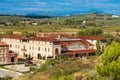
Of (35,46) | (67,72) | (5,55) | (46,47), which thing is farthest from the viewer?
(35,46)

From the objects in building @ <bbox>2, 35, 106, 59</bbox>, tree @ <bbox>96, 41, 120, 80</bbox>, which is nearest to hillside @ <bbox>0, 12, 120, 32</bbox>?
building @ <bbox>2, 35, 106, 59</bbox>

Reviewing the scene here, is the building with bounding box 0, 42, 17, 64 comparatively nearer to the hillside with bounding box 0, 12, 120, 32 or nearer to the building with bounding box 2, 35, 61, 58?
the building with bounding box 2, 35, 61, 58

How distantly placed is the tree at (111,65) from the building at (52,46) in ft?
77.7

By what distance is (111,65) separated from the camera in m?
19.4

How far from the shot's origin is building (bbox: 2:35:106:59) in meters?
44.4

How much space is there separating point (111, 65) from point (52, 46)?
2484 centimetres

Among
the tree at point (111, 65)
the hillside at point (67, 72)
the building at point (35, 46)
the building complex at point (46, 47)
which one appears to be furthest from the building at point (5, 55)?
the tree at point (111, 65)

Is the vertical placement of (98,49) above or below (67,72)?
below

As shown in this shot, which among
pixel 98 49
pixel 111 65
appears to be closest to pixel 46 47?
pixel 98 49

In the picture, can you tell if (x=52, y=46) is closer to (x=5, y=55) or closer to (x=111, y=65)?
(x=5, y=55)

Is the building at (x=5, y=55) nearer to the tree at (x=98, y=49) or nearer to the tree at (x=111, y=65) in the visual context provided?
the tree at (x=98, y=49)

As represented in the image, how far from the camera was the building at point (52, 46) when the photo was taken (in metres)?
44.4

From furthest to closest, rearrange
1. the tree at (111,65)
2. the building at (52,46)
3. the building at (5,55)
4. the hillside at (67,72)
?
the building at (52,46) → the building at (5,55) → the hillside at (67,72) → the tree at (111,65)

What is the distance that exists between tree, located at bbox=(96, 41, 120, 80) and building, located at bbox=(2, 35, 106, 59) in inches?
933
